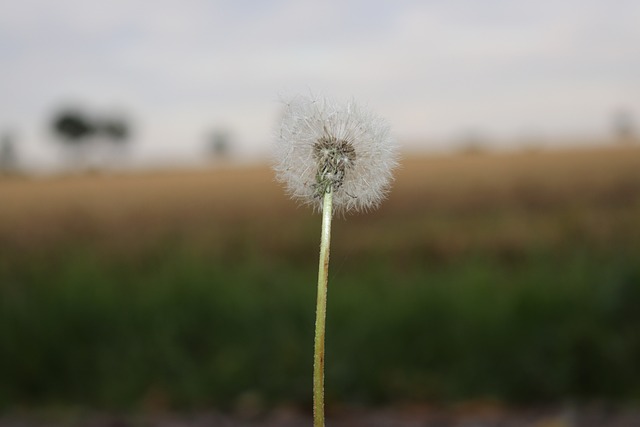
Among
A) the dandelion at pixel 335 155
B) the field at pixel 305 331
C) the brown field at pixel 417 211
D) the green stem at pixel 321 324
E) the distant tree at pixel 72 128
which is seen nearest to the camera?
the green stem at pixel 321 324

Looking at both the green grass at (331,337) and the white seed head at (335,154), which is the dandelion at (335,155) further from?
the green grass at (331,337)

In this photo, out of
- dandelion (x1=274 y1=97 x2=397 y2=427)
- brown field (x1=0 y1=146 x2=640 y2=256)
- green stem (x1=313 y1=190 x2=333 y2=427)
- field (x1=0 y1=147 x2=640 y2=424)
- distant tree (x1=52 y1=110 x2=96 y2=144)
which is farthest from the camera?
distant tree (x1=52 y1=110 x2=96 y2=144)

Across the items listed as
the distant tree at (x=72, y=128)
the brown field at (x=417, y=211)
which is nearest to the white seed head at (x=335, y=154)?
the brown field at (x=417, y=211)

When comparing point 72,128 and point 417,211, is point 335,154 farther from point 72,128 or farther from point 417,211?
point 72,128

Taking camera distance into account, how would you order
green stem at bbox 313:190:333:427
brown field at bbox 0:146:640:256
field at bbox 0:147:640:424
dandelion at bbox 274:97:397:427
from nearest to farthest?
green stem at bbox 313:190:333:427, dandelion at bbox 274:97:397:427, field at bbox 0:147:640:424, brown field at bbox 0:146:640:256

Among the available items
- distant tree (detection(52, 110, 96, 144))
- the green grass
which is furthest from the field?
distant tree (detection(52, 110, 96, 144))

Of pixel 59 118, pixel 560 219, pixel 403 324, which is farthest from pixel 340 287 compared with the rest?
pixel 59 118

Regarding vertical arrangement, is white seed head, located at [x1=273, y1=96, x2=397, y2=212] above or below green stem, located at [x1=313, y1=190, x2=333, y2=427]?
above

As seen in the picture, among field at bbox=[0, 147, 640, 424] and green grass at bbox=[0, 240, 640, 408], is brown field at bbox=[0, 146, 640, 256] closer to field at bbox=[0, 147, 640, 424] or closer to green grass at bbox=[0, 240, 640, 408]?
field at bbox=[0, 147, 640, 424]

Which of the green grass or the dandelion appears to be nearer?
the dandelion
